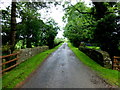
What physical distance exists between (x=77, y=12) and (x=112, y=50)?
8.68 metres

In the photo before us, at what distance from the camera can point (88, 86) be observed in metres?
4.48

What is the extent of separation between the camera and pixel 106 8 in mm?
12227

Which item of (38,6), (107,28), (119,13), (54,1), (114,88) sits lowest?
(114,88)

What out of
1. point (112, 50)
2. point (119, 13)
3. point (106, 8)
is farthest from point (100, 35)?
point (106, 8)

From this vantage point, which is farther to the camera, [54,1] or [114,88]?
[54,1]

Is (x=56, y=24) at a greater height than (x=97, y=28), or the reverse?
(x=56, y=24)

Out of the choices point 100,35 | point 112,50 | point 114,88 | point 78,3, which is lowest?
point 114,88

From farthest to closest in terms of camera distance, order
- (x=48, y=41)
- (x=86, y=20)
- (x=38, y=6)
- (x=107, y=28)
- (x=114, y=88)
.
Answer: (x=48, y=41)
(x=86, y=20)
(x=38, y=6)
(x=107, y=28)
(x=114, y=88)

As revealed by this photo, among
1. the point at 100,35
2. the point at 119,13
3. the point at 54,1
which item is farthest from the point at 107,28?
the point at 54,1

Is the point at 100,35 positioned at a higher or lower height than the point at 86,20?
lower

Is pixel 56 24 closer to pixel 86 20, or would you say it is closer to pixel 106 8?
pixel 86 20

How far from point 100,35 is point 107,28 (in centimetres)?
97

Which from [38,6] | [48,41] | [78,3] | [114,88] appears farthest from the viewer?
[48,41]

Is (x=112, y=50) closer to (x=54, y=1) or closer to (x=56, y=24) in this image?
(x=54, y=1)
